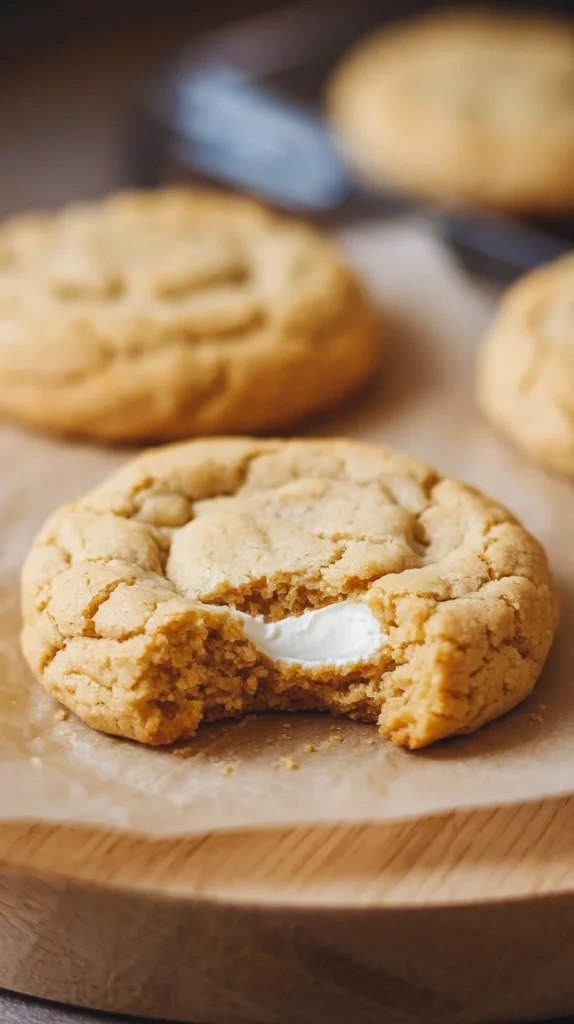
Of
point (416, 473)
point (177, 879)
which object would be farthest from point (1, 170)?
point (177, 879)

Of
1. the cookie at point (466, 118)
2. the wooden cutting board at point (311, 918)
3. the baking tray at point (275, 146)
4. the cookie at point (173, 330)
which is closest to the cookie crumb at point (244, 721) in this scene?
the wooden cutting board at point (311, 918)

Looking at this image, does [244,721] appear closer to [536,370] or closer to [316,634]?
[316,634]

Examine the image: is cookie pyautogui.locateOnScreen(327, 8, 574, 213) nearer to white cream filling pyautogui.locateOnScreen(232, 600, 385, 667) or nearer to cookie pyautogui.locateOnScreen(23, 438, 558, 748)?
cookie pyautogui.locateOnScreen(23, 438, 558, 748)

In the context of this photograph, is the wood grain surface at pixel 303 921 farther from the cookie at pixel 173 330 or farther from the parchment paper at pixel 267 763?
the cookie at pixel 173 330

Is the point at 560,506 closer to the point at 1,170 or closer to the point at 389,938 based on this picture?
the point at 389,938

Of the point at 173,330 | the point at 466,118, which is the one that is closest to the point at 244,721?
the point at 173,330

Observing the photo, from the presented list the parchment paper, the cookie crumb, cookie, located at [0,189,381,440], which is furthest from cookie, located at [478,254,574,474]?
the cookie crumb
